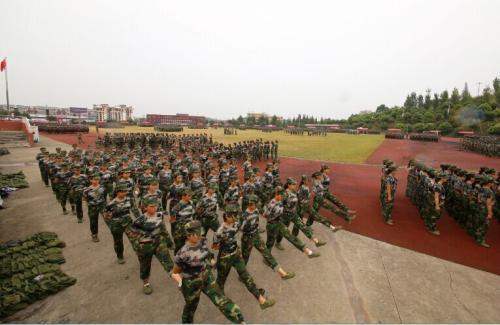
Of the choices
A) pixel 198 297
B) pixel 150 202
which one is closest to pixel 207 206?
pixel 150 202

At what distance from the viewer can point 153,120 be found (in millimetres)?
126875

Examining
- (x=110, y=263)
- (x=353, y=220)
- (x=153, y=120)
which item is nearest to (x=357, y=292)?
(x=353, y=220)

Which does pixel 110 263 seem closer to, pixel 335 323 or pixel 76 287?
pixel 76 287

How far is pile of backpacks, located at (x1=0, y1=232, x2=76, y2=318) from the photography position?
4.49 metres

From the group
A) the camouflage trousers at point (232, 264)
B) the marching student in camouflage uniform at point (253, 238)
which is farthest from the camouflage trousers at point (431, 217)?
the camouflage trousers at point (232, 264)

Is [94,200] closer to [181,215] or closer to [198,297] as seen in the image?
[181,215]

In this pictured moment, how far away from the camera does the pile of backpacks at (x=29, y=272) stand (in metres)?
4.49

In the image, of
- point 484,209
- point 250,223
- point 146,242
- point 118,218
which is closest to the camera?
point 146,242

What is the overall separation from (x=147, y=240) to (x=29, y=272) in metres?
2.82

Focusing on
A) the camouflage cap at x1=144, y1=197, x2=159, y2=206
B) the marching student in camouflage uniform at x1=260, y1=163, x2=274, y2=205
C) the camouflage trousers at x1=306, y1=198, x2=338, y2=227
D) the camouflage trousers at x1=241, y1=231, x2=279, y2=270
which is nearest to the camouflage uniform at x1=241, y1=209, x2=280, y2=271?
the camouflage trousers at x1=241, y1=231, x2=279, y2=270

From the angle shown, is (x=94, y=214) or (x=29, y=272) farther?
(x=94, y=214)

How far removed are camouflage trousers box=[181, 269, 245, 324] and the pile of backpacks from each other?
2.88 meters

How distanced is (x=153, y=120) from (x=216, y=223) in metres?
132

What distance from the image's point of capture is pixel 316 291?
4.95m
